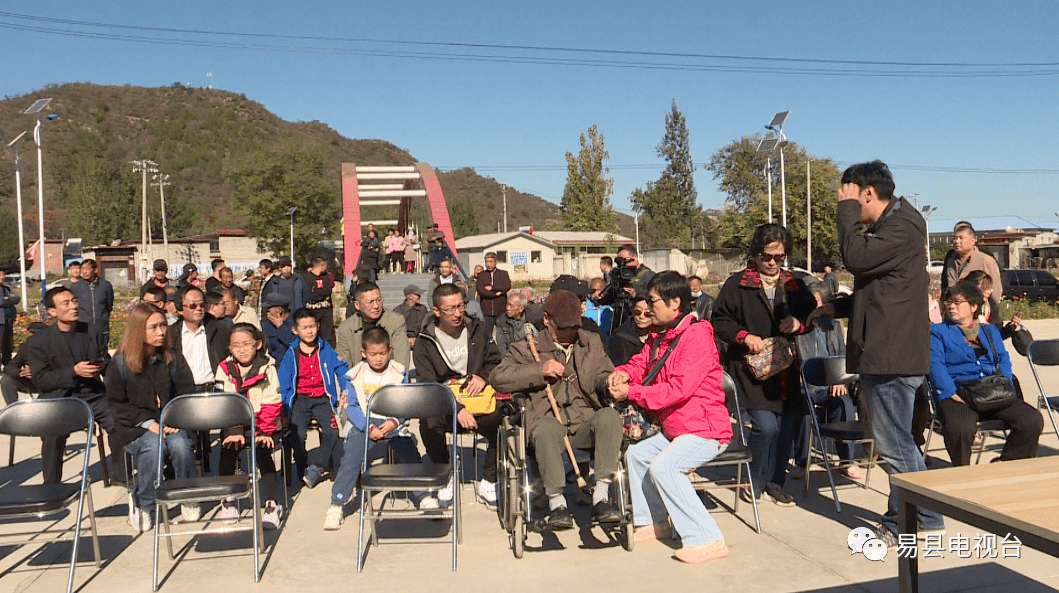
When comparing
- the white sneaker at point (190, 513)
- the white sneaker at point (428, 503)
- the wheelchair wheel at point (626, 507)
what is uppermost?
the wheelchair wheel at point (626, 507)

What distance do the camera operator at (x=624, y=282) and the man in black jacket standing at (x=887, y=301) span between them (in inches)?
189

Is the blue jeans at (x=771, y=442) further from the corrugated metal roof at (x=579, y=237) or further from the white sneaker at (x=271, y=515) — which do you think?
the corrugated metal roof at (x=579, y=237)

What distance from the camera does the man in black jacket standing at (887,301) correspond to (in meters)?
4.04

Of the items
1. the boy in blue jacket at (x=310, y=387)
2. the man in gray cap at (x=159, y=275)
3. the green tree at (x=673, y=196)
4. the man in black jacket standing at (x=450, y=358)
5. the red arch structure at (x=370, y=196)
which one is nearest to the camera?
the man in black jacket standing at (x=450, y=358)

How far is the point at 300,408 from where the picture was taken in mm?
5934

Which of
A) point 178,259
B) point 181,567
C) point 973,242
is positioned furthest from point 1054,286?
point 178,259

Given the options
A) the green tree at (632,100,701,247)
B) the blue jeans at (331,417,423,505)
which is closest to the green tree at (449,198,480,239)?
the green tree at (632,100,701,247)

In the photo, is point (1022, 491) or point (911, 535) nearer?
point (1022, 491)

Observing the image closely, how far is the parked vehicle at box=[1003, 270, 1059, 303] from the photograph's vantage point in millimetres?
26109

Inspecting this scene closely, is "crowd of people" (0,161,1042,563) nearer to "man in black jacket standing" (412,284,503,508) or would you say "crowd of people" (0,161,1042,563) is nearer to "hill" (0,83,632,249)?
"man in black jacket standing" (412,284,503,508)

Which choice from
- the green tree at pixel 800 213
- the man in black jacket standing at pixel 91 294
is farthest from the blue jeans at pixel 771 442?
the green tree at pixel 800 213

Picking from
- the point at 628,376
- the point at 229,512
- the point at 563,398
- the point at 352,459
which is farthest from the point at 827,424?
the point at 229,512

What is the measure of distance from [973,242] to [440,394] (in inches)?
183

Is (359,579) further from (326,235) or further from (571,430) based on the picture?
(326,235)
